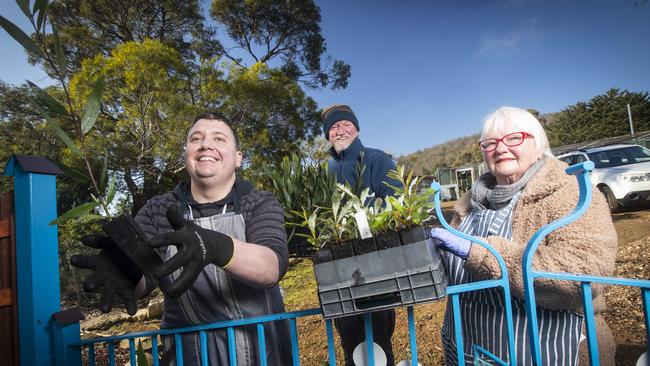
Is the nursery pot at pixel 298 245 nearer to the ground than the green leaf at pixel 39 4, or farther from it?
nearer to the ground

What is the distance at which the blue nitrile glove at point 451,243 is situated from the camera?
1.23 m

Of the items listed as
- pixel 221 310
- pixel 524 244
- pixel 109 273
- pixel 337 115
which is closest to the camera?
pixel 109 273

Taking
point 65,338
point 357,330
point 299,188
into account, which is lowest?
point 357,330

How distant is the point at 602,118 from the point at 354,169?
41112 millimetres

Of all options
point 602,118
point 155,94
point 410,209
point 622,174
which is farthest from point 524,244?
point 602,118

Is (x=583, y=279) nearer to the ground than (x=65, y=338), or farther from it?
farther from it

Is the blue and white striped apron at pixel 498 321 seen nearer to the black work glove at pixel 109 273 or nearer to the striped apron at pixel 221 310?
the striped apron at pixel 221 310

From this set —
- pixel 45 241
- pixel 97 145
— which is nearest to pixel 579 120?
pixel 97 145

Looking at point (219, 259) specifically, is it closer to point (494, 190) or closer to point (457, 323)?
point (457, 323)

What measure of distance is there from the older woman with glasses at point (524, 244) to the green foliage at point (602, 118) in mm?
39619

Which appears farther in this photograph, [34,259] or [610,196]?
[610,196]

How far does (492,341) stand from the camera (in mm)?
1441

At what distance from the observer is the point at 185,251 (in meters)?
0.94

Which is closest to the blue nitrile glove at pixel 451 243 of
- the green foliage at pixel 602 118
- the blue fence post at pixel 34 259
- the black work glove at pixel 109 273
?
the black work glove at pixel 109 273
